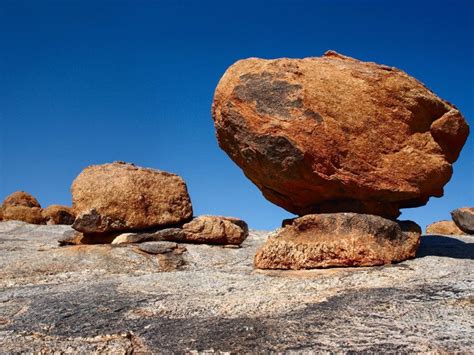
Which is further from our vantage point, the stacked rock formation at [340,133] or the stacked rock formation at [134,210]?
the stacked rock formation at [134,210]

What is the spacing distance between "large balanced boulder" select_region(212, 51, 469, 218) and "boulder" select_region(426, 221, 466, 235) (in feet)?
40.5

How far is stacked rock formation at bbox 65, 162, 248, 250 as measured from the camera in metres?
11.8

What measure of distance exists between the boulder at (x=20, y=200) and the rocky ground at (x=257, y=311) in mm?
24832

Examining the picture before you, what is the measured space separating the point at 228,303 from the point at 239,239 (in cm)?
744

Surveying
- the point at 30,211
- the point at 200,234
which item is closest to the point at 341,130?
the point at 200,234

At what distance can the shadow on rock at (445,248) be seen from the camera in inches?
351

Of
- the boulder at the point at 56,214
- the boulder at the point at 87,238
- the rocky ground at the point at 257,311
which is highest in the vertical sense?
the boulder at the point at 56,214

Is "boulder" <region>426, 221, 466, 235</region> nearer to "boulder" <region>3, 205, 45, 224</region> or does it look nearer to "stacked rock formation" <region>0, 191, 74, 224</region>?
"stacked rock formation" <region>0, 191, 74, 224</region>

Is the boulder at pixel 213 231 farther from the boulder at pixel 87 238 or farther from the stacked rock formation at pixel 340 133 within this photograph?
the stacked rock formation at pixel 340 133

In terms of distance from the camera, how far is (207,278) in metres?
7.58

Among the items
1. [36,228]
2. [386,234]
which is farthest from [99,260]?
[36,228]

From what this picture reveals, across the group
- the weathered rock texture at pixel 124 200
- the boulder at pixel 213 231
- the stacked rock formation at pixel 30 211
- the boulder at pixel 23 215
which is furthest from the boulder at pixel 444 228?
the boulder at pixel 23 215

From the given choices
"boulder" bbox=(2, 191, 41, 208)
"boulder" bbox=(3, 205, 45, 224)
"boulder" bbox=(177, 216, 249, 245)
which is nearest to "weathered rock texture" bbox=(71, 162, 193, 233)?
"boulder" bbox=(177, 216, 249, 245)

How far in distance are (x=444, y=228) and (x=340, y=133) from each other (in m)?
14.3
